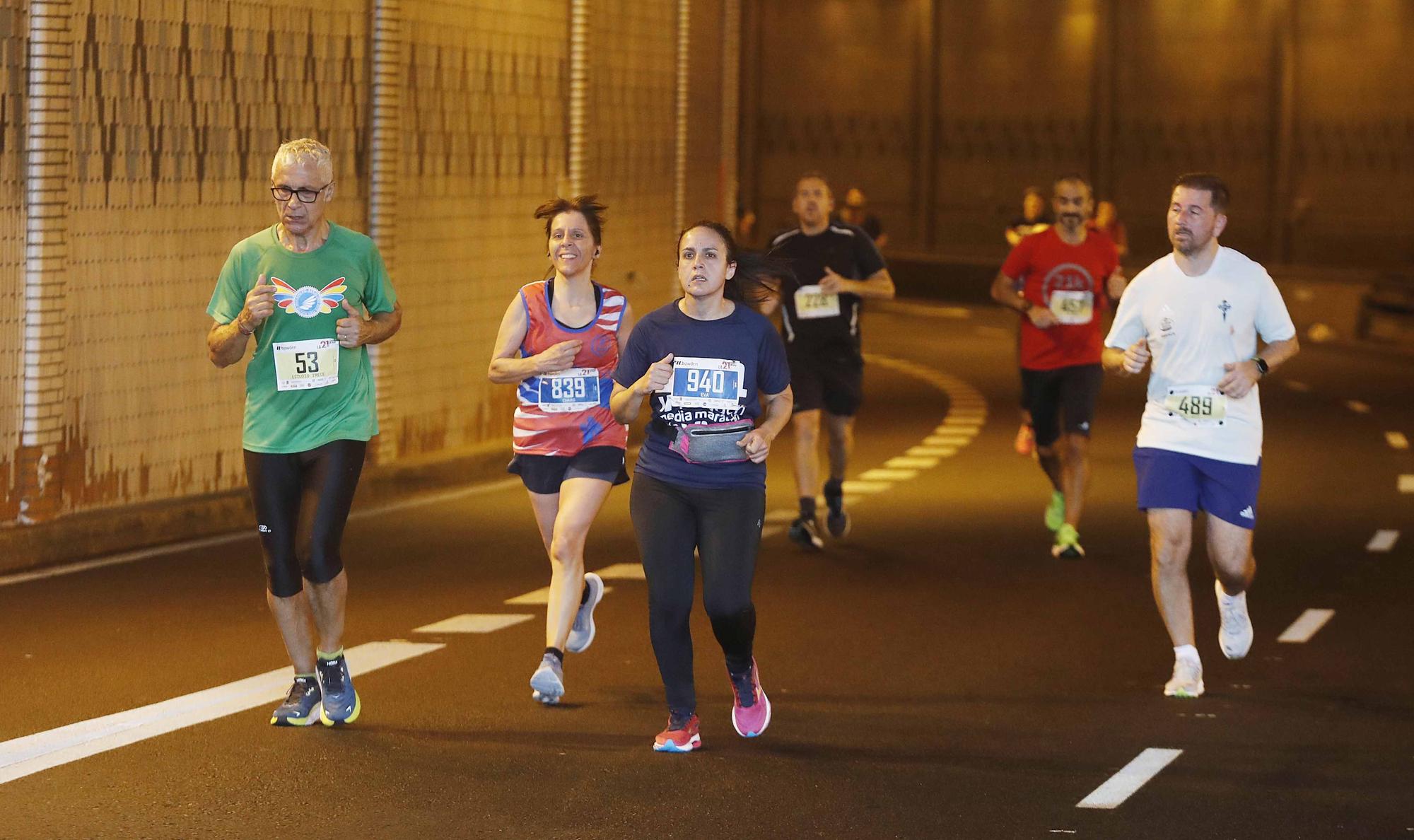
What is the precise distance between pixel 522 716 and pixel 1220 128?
132 ft

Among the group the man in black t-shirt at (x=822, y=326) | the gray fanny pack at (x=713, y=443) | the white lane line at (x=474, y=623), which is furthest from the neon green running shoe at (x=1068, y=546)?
the gray fanny pack at (x=713, y=443)

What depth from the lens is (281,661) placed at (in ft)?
31.5

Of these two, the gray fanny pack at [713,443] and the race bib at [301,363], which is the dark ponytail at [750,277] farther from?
the race bib at [301,363]

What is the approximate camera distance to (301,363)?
27.2 ft

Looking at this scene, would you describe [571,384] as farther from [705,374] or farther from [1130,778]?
[1130,778]

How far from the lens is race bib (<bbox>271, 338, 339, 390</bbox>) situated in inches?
326

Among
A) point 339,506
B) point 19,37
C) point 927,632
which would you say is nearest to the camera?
point 339,506

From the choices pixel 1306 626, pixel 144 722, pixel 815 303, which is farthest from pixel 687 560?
pixel 815 303

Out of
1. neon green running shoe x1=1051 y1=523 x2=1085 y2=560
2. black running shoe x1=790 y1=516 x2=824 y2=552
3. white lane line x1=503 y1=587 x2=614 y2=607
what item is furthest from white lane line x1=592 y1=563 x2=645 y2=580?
neon green running shoe x1=1051 y1=523 x2=1085 y2=560

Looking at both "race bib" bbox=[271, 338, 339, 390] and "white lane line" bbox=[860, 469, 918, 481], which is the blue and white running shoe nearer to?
"race bib" bbox=[271, 338, 339, 390]

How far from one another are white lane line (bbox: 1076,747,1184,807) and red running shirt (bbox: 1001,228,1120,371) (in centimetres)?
510

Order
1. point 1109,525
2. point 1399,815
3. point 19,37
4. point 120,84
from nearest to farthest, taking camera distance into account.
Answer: point 1399,815 → point 19,37 → point 120,84 → point 1109,525

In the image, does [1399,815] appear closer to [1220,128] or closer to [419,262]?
[419,262]

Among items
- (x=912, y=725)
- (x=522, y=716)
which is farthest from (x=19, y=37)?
(x=912, y=725)
